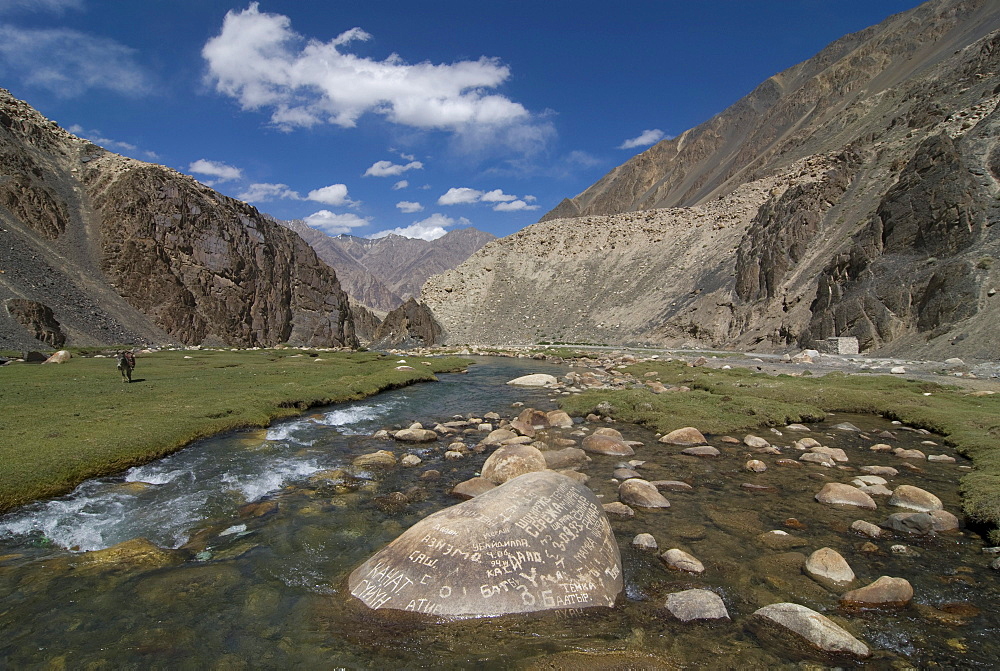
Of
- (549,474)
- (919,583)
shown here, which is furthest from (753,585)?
(549,474)

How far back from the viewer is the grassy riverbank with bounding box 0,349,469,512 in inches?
453

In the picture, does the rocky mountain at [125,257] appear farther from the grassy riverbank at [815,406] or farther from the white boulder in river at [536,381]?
the grassy riverbank at [815,406]

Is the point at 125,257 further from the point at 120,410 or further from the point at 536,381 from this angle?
the point at 536,381

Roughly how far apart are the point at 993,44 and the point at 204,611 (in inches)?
3572

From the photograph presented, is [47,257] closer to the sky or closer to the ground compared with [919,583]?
closer to the sky

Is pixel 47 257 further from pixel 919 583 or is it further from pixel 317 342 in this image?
pixel 919 583

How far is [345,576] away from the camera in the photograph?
25.5 feet

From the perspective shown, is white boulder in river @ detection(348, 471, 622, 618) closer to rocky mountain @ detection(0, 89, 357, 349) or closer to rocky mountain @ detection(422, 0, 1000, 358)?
rocky mountain @ detection(422, 0, 1000, 358)

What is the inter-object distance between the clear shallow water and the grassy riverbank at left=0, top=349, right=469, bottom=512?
88cm

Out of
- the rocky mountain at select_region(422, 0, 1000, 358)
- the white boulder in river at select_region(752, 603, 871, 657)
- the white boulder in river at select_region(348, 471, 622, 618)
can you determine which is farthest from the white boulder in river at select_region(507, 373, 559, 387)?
the rocky mountain at select_region(422, 0, 1000, 358)

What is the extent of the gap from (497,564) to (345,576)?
2725 mm

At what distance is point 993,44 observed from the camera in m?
57.7

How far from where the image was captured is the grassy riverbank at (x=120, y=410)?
11.5 m

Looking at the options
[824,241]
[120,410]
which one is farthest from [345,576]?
[824,241]
